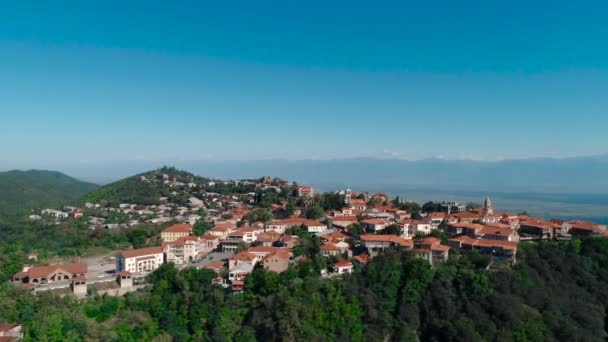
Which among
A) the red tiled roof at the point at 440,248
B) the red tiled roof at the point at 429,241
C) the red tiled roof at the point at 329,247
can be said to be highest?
the red tiled roof at the point at 429,241

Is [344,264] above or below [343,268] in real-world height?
above

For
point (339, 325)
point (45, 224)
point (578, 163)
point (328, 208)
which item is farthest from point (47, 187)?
point (578, 163)

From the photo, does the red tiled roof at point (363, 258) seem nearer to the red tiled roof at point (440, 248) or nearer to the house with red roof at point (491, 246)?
the red tiled roof at point (440, 248)

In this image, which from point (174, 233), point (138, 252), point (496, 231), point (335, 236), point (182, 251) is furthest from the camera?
point (174, 233)

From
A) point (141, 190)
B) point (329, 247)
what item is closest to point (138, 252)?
point (329, 247)

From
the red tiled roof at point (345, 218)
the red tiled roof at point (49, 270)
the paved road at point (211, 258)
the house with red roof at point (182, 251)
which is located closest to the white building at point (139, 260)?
the house with red roof at point (182, 251)

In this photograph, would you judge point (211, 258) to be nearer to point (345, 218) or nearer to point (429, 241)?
point (345, 218)

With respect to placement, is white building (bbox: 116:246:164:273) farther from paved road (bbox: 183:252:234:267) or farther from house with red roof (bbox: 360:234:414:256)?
house with red roof (bbox: 360:234:414:256)
